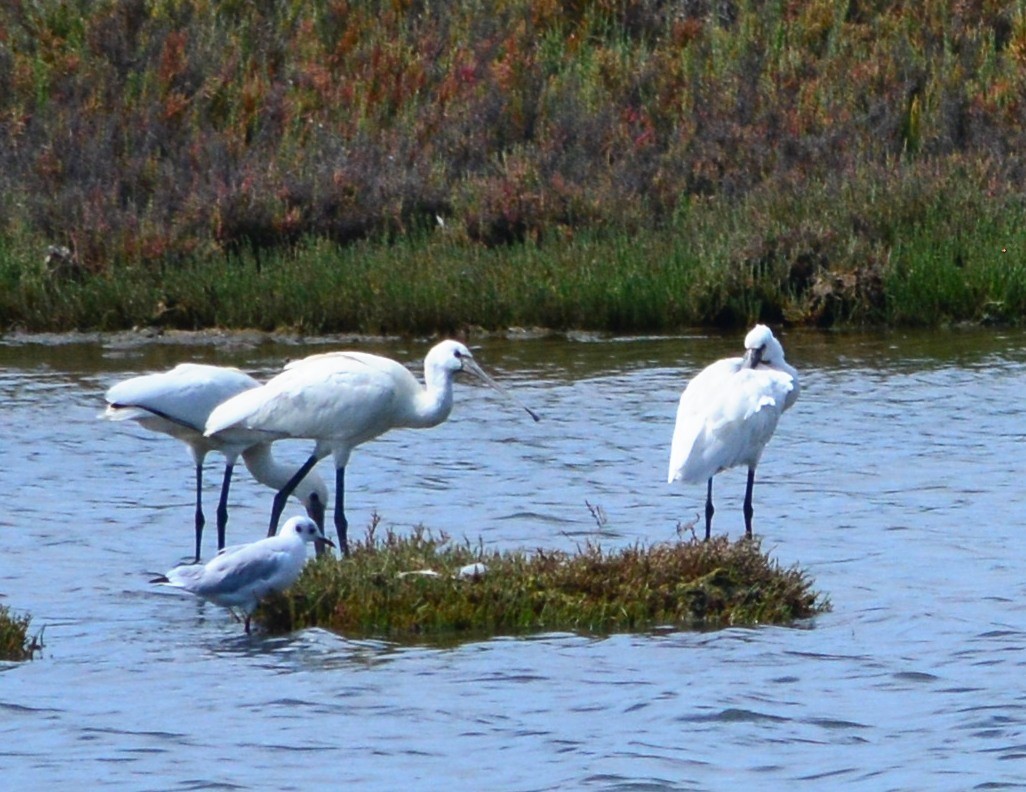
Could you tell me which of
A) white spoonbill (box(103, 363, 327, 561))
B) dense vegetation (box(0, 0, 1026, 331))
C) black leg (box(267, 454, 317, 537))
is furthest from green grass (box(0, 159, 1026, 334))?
black leg (box(267, 454, 317, 537))

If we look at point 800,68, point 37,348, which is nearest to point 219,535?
point 37,348

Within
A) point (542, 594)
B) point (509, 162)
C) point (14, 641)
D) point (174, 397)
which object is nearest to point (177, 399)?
point (174, 397)

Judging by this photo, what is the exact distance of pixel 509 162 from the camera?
2098 centimetres

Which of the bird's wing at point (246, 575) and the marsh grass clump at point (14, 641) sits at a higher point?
the bird's wing at point (246, 575)

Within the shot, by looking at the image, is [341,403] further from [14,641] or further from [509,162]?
[509,162]

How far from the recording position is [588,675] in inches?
298

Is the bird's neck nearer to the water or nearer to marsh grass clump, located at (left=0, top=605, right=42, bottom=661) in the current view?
the water

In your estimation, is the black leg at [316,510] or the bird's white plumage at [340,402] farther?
the black leg at [316,510]

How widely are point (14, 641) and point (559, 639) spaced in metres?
2.11

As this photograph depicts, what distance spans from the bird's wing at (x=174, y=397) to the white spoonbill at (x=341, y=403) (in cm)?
18

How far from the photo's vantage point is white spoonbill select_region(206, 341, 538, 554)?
974 cm

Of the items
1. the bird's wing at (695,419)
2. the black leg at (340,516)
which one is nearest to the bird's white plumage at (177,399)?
the black leg at (340,516)

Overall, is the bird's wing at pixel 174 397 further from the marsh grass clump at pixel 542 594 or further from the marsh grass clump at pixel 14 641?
the marsh grass clump at pixel 14 641

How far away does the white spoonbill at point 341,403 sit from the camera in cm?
974
